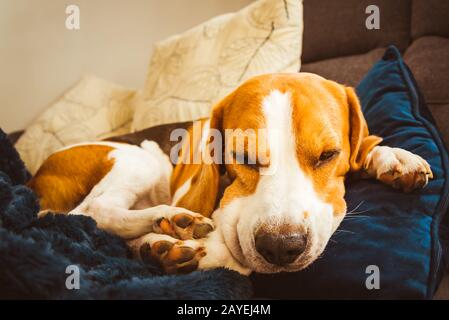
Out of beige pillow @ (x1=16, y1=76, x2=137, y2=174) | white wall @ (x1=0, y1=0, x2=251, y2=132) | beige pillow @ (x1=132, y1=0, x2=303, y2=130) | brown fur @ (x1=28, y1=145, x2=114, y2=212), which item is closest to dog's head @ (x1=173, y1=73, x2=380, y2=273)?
brown fur @ (x1=28, y1=145, x2=114, y2=212)

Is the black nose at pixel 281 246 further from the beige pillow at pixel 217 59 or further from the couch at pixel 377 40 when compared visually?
the beige pillow at pixel 217 59

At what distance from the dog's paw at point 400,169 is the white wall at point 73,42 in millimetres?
2584

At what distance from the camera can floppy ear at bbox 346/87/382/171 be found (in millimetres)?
1325

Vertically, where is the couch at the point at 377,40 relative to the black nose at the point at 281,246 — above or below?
above

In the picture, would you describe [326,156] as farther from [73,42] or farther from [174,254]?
[73,42]

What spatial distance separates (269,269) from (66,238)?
52cm

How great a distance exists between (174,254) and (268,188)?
0.30 meters

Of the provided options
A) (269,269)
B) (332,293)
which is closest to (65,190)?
(269,269)

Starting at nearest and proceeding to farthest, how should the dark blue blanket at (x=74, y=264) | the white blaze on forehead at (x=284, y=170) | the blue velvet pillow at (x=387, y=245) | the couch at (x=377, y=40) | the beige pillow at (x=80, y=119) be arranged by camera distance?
1. the dark blue blanket at (x=74, y=264)
2. the blue velvet pillow at (x=387, y=245)
3. the white blaze on forehead at (x=284, y=170)
4. the couch at (x=377, y=40)
5. the beige pillow at (x=80, y=119)

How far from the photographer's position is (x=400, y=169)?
1.18 metres

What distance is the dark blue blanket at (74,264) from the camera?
2.79 feet

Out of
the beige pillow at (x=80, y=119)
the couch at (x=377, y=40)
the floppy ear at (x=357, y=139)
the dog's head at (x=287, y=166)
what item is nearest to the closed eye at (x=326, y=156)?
the dog's head at (x=287, y=166)

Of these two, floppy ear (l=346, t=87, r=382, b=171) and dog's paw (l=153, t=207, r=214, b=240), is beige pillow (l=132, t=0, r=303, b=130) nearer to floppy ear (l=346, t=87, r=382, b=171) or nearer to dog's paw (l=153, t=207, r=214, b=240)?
floppy ear (l=346, t=87, r=382, b=171)
